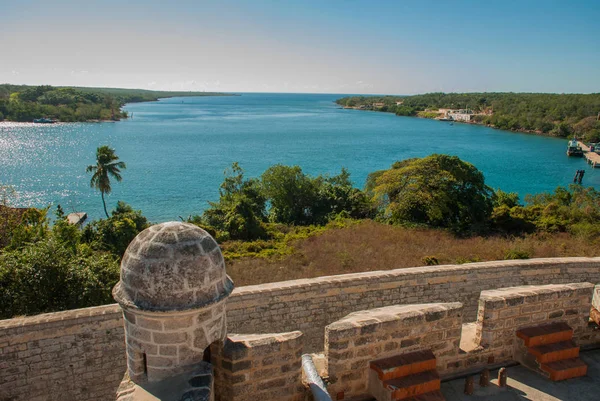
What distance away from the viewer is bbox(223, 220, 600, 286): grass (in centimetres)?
1336

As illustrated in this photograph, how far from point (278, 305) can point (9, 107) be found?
119 m

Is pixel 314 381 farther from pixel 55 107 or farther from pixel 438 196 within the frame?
pixel 55 107

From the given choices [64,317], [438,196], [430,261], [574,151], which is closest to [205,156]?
[438,196]

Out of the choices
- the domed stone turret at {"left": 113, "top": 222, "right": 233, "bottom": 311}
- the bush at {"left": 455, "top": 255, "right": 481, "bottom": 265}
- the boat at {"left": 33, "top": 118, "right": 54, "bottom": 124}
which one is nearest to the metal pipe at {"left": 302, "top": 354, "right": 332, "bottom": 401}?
the domed stone turret at {"left": 113, "top": 222, "right": 233, "bottom": 311}

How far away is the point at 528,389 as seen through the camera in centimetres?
436

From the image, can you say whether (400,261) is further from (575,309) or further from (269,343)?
(269,343)

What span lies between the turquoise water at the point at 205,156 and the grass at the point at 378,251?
21.3m

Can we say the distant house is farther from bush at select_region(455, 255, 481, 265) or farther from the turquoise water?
bush at select_region(455, 255, 481, 265)

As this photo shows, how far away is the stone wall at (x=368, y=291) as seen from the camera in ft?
28.8

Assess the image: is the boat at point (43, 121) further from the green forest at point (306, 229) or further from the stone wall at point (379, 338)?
the stone wall at point (379, 338)

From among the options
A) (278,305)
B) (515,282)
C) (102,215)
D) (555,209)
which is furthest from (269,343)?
(102,215)

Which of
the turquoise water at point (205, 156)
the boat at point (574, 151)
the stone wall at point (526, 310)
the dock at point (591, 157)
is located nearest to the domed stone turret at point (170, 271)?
the stone wall at point (526, 310)

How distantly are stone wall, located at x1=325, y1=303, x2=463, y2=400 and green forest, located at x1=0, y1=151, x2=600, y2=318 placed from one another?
8.52 metres

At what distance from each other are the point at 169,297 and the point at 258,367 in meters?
1.15
